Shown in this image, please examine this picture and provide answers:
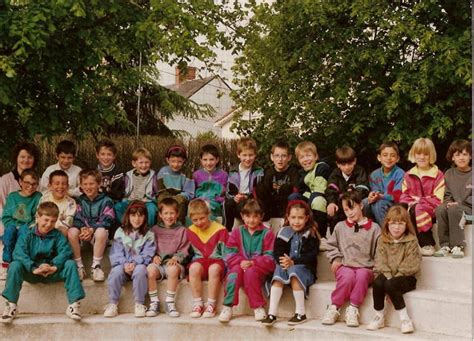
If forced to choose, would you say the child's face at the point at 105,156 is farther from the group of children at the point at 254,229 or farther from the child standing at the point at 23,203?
the child standing at the point at 23,203

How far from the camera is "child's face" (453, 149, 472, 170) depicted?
271 inches

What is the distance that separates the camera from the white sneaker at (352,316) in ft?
20.1

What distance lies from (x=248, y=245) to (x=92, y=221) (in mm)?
1567

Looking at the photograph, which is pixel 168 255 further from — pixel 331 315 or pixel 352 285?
pixel 352 285

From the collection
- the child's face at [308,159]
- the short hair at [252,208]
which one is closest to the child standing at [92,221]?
the short hair at [252,208]

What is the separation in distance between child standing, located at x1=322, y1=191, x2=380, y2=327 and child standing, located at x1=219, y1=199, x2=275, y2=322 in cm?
56

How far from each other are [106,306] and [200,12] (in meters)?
2.91

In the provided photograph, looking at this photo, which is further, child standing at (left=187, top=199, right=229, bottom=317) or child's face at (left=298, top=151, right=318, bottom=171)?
child's face at (left=298, top=151, right=318, bottom=171)

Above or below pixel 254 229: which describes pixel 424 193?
above

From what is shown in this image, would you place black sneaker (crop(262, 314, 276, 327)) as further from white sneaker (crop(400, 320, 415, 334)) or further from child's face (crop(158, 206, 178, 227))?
child's face (crop(158, 206, 178, 227))

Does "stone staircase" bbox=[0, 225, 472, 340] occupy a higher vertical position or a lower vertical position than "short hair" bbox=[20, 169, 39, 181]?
lower

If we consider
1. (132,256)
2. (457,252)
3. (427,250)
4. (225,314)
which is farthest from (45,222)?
(457,252)

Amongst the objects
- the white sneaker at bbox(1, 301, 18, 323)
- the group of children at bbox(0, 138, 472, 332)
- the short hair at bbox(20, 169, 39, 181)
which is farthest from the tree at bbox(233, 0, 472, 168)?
the white sneaker at bbox(1, 301, 18, 323)

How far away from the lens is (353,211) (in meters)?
6.46
